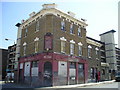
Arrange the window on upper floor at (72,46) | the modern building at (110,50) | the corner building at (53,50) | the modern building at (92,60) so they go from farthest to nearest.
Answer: the modern building at (110,50) < the modern building at (92,60) < the window on upper floor at (72,46) < the corner building at (53,50)

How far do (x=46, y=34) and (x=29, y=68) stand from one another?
7.00 meters

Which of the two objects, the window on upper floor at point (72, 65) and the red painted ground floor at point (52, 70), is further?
the window on upper floor at point (72, 65)

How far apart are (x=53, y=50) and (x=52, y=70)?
302 cm

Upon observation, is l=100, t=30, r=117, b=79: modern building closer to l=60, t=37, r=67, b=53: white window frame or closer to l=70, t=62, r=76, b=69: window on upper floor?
l=70, t=62, r=76, b=69: window on upper floor

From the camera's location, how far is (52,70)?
20125 millimetres

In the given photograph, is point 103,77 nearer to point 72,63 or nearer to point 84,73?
point 84,73

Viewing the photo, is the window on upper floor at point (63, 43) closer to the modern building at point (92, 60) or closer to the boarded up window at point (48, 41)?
the boarded up window at point (48, 41)

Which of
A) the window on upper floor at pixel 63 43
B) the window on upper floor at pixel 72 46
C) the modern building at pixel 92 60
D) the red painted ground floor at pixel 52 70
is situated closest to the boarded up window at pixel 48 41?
the red painted ground floor at pixel 52 70

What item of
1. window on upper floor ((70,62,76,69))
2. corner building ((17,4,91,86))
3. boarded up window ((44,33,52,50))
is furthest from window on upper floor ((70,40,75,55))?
boarded up window ((44,33,52,50))

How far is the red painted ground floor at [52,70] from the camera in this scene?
20.2m

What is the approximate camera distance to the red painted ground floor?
20250 mm

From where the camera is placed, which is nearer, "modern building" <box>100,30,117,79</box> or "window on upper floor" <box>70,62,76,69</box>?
"window on upper floor" <box>70,62,76,69</box>

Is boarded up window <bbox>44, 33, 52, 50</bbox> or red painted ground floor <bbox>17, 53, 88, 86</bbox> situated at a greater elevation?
boarded up window <bbox>44, 33, 52, 50</bbox>

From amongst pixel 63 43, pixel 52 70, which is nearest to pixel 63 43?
pixel 63 43
